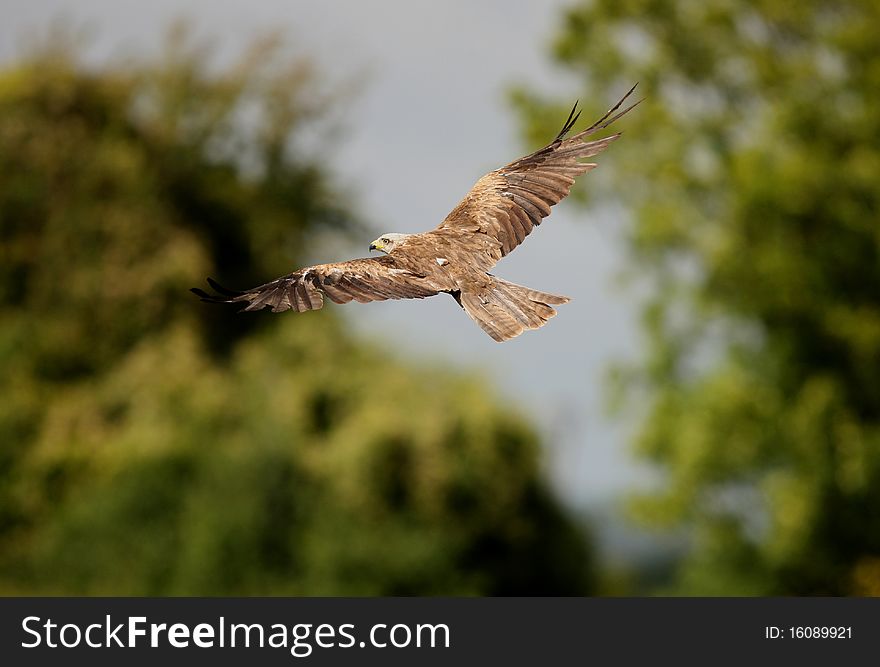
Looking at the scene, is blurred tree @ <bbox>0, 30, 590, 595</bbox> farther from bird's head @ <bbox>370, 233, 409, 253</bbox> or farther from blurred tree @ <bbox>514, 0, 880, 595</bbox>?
bird's head @ <bbox>370, 233, 409, 253</bbox>

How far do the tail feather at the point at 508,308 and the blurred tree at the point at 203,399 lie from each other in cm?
1184

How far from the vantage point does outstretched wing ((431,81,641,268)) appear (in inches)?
113

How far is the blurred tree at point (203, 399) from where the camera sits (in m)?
14.7

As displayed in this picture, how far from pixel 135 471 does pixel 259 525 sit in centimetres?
183

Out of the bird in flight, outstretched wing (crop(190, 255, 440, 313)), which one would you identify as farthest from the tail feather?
outstretched wing (crop(190, 255, 440, 313))

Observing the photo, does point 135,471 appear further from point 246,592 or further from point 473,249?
point 473,249

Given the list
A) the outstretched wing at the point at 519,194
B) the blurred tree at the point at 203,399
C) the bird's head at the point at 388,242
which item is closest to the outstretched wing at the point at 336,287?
the bird's head at the point at 388,242

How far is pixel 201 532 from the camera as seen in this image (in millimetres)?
14727

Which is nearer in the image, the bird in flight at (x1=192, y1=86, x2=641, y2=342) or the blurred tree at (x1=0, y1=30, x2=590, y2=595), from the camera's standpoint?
the bird in flight at (x1=192, y1=86, x2=641, y2=342)

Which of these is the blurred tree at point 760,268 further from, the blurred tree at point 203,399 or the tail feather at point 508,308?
the tail feather at point 508,308

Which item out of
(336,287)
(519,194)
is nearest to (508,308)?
(336,287)

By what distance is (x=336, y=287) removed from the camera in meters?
2.28

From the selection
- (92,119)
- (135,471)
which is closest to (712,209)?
(135,471)

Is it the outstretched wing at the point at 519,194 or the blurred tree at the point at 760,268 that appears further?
the blurred tree at the point at 760,268
